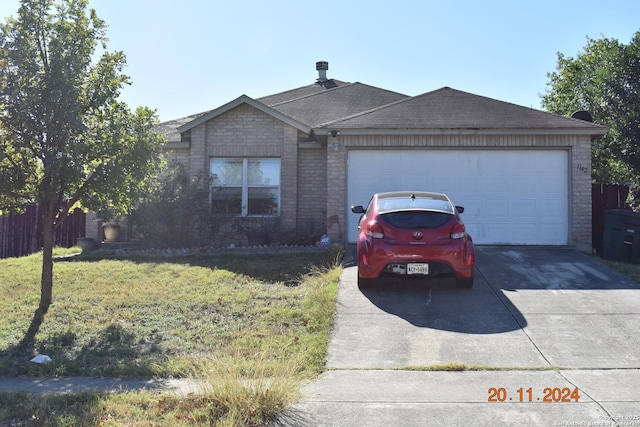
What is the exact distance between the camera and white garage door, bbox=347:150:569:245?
12.3 meters

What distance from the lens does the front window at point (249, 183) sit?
13.9 meters

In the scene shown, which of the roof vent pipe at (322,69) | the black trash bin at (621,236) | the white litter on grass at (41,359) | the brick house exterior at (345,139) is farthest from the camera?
the roof vent pipe at (322,69)

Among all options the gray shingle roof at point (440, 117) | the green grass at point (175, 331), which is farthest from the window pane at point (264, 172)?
the green grass at point (175, 331)

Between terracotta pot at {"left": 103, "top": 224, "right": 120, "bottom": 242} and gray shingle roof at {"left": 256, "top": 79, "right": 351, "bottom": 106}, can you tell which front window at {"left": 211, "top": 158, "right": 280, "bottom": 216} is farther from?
gray shingle roof at {"left": 256, "top": 79, "right": 351, "bottom": 106}

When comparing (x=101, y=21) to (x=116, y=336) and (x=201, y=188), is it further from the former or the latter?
(x=201, y=188)

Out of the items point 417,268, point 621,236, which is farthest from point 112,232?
point 621,236

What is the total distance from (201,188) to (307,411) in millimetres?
9328

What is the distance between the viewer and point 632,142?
14.7m

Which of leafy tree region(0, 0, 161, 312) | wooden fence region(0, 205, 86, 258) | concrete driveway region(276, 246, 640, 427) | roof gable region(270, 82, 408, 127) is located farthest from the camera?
roof gable region(270, 82, 408, 127)

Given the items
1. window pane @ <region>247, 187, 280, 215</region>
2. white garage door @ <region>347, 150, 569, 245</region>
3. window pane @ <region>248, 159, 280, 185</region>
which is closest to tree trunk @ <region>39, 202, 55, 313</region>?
window pane @ <region>247, 187, 280, 215</region>

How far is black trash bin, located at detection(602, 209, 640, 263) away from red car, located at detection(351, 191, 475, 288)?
15.4ft

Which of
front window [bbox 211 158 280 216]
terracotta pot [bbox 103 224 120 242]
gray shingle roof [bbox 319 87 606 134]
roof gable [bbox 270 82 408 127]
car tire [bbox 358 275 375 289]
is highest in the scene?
roof gable [bbox 270 82 408 127]

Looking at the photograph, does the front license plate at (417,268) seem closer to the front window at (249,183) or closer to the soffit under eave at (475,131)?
the soffit under eave at (475,131)

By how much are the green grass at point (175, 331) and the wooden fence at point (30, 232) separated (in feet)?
13.6
